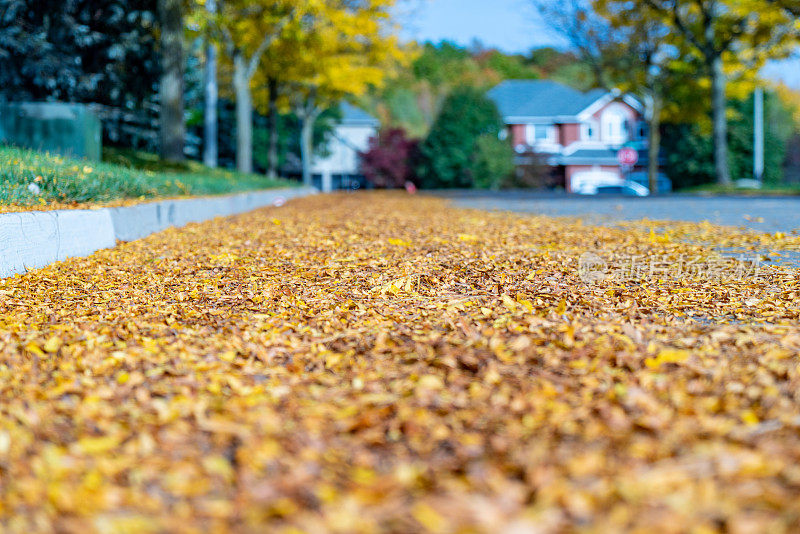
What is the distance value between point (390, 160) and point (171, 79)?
35579 millimetres

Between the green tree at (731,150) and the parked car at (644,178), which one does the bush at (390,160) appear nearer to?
the parked car at (644,178)

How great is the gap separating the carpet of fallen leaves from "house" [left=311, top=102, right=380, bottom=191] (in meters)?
52.6

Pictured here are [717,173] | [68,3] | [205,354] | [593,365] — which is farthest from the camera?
[717,173]

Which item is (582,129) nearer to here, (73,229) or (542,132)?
(542,132)

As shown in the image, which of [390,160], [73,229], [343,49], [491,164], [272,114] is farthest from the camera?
[390,160]

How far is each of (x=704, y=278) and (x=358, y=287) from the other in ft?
7.98

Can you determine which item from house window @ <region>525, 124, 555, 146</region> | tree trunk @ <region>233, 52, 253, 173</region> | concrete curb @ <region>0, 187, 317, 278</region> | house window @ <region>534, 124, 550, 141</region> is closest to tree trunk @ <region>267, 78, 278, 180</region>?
tree trunk @ <region>233, 52, 253, 173</region>

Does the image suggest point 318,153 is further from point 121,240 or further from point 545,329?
point 545,329

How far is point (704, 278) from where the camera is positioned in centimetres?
538

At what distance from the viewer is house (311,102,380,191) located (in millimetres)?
57656

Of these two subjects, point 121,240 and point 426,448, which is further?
point 121,240

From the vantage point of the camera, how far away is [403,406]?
8.50 feet

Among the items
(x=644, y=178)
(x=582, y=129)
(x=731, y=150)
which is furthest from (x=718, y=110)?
(x=582, y=129)

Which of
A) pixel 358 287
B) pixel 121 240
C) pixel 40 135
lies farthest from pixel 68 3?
pixel 358 287
